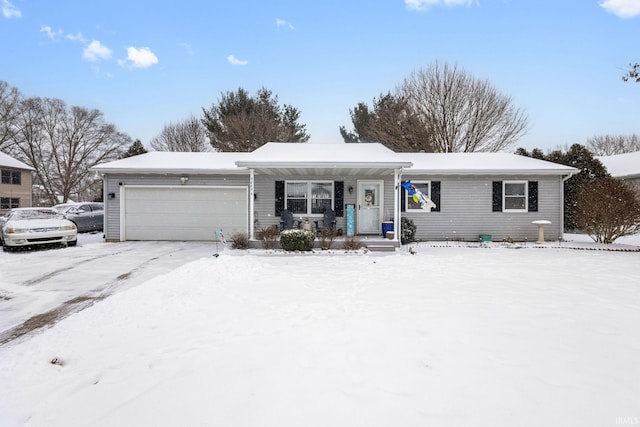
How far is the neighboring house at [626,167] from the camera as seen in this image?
55.8 ft

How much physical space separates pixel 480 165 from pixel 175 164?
11.6 meters

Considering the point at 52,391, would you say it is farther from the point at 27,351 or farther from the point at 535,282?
the point at 535,282

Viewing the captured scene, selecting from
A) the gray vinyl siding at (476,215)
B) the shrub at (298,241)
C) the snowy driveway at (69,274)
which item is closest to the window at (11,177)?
the snowy driveway at (69,274)

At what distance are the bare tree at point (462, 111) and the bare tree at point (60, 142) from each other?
32.0 meters

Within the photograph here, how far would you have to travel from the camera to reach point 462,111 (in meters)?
20.7

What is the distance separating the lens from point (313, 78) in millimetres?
16484

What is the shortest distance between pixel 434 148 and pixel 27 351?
21634mm

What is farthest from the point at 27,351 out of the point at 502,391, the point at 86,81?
the point at 86,81

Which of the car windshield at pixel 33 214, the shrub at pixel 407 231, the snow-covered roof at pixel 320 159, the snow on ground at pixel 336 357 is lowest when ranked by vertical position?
the snow on ground at pixel 336 357

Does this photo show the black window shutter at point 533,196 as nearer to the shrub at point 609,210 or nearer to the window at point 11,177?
the shrub at point 609,210

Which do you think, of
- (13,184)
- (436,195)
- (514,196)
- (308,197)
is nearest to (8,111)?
(13,184)

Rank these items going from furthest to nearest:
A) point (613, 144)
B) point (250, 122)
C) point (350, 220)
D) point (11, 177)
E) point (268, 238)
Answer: point (613, 144), point (11, 177), point (250, 122), point (350, 220), point (268, 238)

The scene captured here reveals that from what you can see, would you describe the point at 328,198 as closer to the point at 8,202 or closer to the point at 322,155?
the point at 322,155

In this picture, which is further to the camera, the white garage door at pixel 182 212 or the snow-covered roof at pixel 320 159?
the white garage door at pixel 182 212
